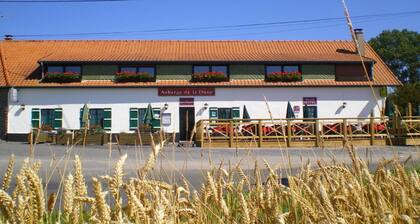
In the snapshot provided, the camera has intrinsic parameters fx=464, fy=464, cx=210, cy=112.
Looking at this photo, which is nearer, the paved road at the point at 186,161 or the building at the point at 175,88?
the paved road at the point at 186,161

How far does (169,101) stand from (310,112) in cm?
818

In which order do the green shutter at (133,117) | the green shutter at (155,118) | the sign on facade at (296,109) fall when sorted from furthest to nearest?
the sign on facade at (296,109) < the green shutter at (133,117) < the green shutter at (155,118)

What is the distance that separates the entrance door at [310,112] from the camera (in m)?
26.8

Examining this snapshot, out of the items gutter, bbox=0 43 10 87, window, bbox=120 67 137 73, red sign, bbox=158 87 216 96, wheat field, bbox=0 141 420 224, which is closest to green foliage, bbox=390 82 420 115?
red sign, bbox=158 87 216 96

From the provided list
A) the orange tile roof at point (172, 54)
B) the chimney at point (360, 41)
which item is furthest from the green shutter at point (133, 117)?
the chimney at point (360, 41)

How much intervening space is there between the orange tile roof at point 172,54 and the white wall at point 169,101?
43 cm

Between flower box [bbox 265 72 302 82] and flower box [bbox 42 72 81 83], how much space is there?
11.3m

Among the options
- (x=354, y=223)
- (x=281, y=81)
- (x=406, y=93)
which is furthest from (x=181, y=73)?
(x=354, y=223)

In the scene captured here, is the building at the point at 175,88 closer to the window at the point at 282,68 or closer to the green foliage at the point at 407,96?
the window at the point at 282,68

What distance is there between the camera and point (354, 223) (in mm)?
1479

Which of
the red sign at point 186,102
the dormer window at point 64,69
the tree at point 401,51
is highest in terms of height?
the tree at point 401,51

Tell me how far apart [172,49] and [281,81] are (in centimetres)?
784

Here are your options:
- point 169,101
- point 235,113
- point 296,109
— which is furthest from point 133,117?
point 296,109

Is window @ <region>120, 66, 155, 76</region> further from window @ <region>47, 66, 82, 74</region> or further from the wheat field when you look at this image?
the wheat field
